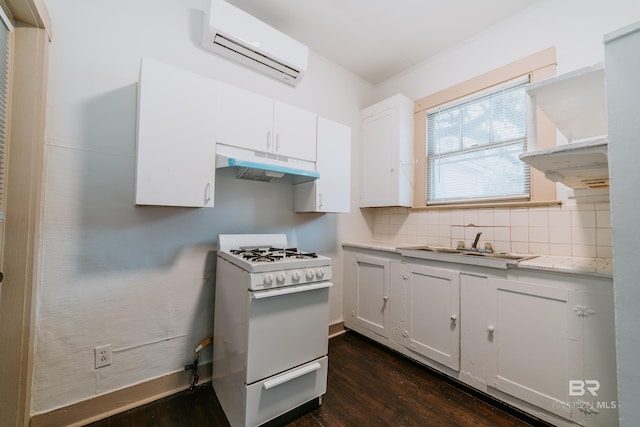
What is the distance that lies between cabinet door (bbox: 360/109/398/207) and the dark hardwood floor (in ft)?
5.20

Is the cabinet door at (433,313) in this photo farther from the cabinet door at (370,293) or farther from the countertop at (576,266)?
the countertop at (576,266)

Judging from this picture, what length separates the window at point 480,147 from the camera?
211 centimetres

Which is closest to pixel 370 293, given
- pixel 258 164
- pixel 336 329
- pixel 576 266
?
pixel 336 329

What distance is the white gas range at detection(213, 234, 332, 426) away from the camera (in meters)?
1.37

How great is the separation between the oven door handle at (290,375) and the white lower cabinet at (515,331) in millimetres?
998

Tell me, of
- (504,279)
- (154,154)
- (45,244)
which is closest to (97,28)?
(154,154)

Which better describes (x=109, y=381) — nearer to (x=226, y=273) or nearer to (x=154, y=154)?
(x=226, y=273)

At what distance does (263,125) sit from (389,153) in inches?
56.2

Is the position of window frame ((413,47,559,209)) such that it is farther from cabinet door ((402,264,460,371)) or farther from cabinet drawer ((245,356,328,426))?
cabinet drawer ((245,356,328,426))

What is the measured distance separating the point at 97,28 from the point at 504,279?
2.98 m

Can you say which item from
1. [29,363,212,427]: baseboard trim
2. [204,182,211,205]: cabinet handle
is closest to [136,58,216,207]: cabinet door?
[204,182,211,205]: cabinet handle

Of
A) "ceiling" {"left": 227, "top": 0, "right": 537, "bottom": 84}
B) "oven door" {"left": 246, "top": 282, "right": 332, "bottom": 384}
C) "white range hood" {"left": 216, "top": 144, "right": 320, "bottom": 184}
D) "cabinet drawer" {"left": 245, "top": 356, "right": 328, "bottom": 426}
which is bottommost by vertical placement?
"cabinet drawer" {"left": 245, "top": 356, "right": 328, "bottom": 426}

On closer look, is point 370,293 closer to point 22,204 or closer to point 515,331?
point 515,331

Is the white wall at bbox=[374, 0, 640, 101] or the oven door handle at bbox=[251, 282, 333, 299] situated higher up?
the white wall at bbox=[374, 0, 640, 101]
